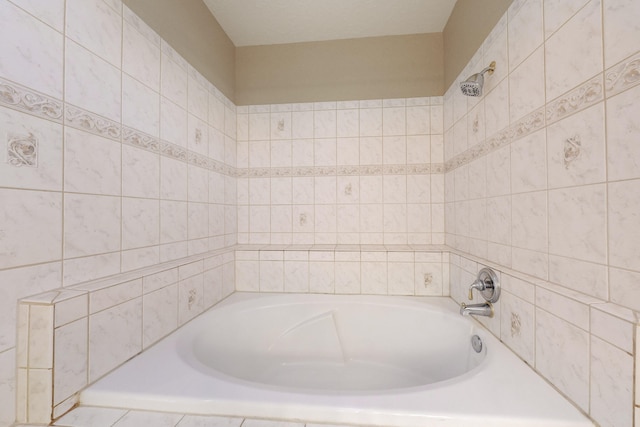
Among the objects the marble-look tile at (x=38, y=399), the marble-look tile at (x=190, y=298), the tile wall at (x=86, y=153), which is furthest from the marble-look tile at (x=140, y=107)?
the marble-look tile at (x=38, y=399)

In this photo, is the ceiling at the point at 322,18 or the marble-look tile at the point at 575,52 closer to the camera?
the marble-look tile at the point at 575,52

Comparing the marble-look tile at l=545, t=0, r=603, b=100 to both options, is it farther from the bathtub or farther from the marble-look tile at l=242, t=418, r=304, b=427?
the marble-look tile at l=242, t=418, r=304, b=427

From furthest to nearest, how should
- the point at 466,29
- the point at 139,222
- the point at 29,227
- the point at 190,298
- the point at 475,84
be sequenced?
the point at 466,29 < the point at 190,298 < the point at 475,84 < the point at 139,222 < the point at 29,227

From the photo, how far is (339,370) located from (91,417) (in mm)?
1077

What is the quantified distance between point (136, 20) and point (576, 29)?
58.0 inches

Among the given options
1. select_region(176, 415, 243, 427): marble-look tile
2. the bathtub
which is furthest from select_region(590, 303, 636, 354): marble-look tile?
select_region(176, 415, 243, 427): marble-look tile

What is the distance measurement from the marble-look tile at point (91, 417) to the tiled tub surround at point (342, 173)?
128 centimetres

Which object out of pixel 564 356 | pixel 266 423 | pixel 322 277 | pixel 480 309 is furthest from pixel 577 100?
pixel 322 277

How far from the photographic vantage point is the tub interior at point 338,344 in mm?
1317

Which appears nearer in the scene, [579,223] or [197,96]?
[579,223]

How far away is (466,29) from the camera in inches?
56.6

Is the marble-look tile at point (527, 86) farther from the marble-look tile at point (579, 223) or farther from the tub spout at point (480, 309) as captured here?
the tub spout at point (480, 309)

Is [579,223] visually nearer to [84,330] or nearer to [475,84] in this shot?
[475,84]

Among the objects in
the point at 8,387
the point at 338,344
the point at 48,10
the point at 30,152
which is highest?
the point at 48,10
